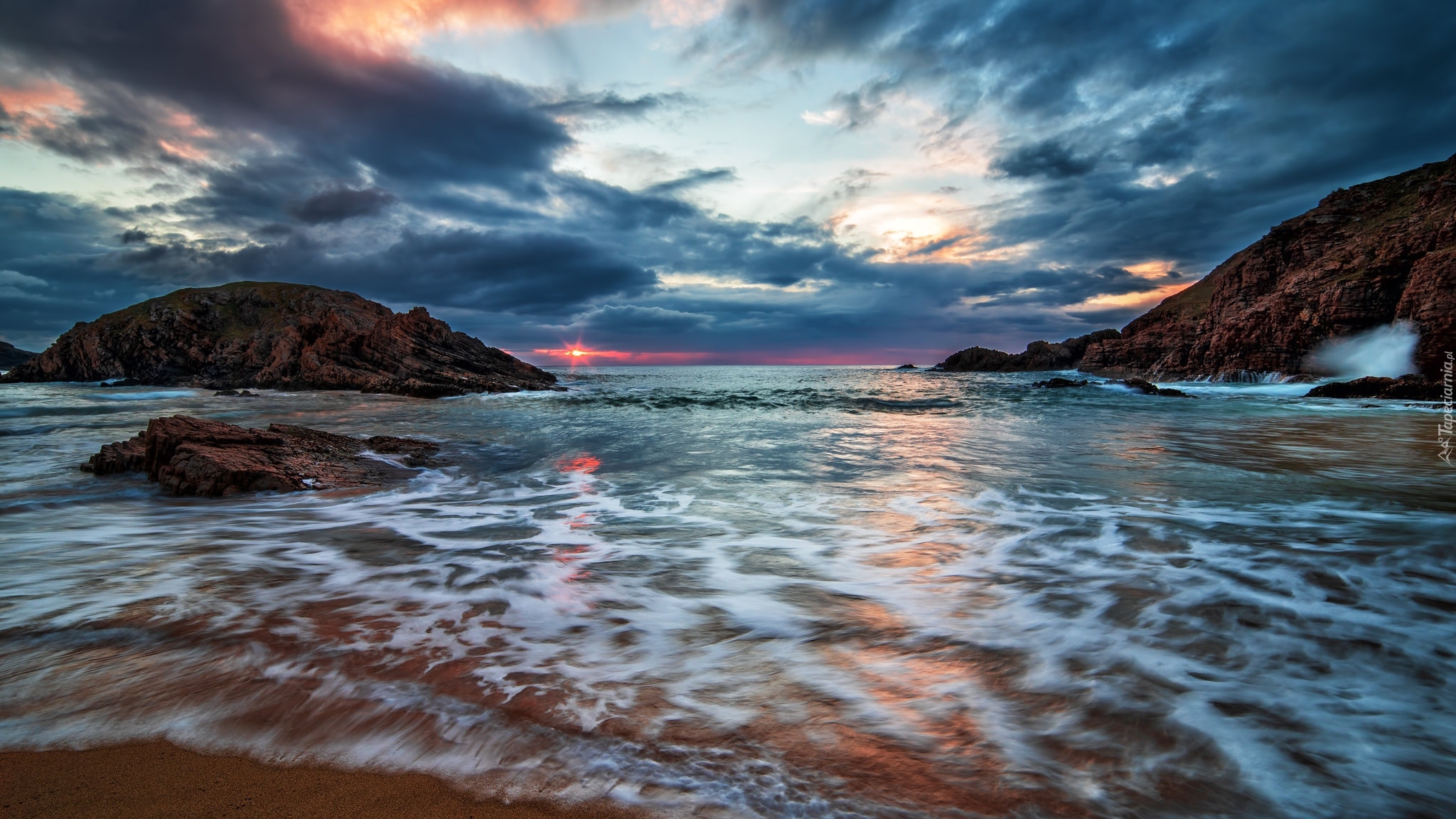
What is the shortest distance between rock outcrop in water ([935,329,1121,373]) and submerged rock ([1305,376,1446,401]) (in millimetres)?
54387

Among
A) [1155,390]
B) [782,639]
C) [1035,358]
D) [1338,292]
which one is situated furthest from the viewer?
[1035,358]

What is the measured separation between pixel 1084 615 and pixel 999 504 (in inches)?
135

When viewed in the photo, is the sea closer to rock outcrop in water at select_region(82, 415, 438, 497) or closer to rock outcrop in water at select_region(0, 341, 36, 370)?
rock outcrop in water at select_region(82, 415, 438, 497)

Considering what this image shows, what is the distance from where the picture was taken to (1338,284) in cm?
3244

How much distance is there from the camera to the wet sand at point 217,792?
1.73 meters

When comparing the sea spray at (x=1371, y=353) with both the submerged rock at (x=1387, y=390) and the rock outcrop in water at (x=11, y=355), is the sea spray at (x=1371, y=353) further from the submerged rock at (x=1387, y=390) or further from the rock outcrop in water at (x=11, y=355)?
the rock outcrop in water at (x=11, y=355)

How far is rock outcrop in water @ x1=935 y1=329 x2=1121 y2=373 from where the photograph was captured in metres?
85.1

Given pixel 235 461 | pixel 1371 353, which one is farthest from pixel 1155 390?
pixel 235 461

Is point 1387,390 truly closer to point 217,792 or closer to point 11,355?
point 217,792

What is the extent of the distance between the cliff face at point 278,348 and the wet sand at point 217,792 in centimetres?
3043

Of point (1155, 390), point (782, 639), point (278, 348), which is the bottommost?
point (782, 639)

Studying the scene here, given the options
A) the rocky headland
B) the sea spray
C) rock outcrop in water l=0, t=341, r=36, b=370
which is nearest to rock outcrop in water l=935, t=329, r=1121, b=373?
the rocky headland

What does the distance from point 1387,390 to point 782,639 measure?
111 feet

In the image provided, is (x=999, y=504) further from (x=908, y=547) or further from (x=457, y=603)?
(x=457, y=603)
